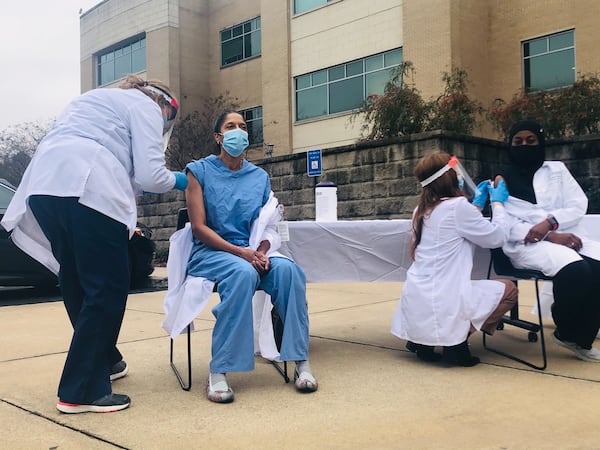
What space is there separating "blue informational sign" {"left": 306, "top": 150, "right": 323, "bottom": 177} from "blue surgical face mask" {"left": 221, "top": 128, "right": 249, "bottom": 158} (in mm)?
6611

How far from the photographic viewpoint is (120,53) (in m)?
27.4

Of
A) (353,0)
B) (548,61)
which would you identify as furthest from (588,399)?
(353,0)

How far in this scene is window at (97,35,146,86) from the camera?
85.9ft

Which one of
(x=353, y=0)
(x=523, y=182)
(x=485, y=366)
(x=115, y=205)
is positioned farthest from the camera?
(x=353, y=0)

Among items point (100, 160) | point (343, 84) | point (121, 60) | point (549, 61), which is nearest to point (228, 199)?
point (100, 160)

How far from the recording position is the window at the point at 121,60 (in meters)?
26.2

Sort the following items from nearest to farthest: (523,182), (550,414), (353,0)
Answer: (550,414) < (523,182) < (353,0)

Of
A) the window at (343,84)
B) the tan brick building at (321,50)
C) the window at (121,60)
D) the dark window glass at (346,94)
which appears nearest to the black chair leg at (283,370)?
the tan brick building at (321,50)

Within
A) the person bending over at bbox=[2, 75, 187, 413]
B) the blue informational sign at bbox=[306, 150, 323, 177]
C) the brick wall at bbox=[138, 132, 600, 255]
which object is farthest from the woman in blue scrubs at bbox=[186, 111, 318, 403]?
the blue informational sign at bbox=[306, 150, 323, 177]

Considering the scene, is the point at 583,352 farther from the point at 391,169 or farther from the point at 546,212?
the point at 391,169

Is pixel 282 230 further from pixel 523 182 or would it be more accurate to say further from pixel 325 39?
pixel 325 39

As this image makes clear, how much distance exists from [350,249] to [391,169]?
5.62m

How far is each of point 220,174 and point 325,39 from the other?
52.8 ft

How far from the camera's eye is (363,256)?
4184 mm
